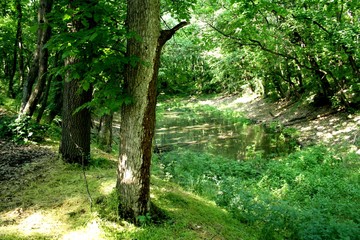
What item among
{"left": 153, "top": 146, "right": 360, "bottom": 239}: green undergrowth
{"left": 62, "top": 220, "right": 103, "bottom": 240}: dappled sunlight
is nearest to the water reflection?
{"left": 153, "top": 146, "right": 360, "bottom": 239}: green undergrowth

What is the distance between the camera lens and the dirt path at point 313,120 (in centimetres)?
1197

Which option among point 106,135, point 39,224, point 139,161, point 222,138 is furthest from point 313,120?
point 39,224

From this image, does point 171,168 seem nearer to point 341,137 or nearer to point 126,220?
point 126,220

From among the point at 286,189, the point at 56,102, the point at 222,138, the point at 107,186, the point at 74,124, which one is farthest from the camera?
the point at 222,138

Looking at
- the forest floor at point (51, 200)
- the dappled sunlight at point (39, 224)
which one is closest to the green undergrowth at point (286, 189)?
the forest floor at point (51, 200)

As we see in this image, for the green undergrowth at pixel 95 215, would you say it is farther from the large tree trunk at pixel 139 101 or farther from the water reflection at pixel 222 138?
the water reflection at pixel 222 138

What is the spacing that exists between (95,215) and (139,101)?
1665mm

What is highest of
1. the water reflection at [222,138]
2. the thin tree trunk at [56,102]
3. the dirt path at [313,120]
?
the thin tree trunk at [56,102]

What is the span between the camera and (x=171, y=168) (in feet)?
30.1

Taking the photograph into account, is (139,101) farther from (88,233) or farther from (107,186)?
(107,186)

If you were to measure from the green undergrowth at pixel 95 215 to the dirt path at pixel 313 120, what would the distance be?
7774mm

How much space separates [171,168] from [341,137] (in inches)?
286

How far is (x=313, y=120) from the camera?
15398 mm

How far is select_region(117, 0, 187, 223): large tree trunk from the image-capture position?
3.78 meters
